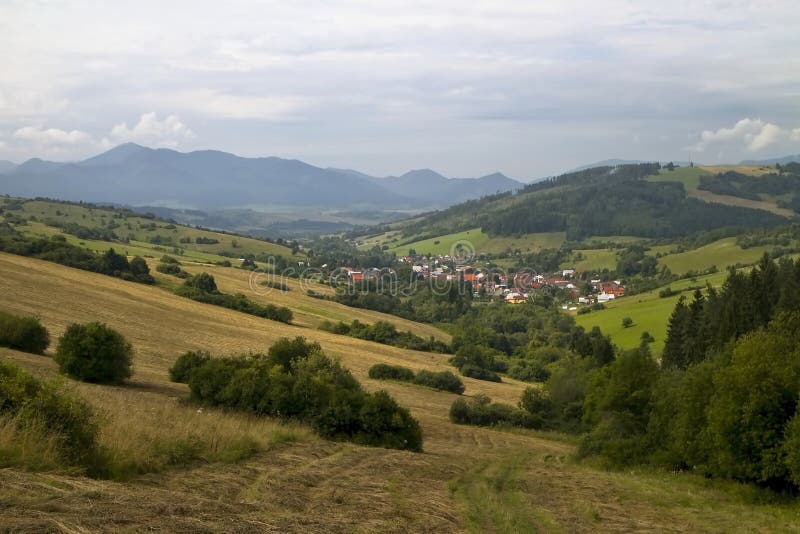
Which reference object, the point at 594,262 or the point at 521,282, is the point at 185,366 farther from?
the point at 594,262

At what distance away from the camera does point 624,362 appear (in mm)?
34625

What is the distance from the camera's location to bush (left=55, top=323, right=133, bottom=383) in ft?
109

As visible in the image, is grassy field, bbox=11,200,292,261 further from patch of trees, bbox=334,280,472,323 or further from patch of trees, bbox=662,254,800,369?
patch of trees, bbox=662,254,800,369

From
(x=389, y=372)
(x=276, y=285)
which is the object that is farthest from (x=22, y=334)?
(x=276, y=285)

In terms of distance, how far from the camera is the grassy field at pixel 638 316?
85.6m

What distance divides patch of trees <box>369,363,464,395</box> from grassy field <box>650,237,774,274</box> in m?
101

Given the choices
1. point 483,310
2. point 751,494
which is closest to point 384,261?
point 483,310

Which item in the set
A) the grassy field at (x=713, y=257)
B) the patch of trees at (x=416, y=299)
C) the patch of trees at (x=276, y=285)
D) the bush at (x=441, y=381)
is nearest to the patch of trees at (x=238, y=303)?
the patch of trees at (x=276, y=285)

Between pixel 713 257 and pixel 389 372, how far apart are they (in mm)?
117130

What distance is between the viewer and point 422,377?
56.4 meters

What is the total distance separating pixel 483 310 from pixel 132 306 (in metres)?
78.5

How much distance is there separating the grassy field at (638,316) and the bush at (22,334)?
61.8 m

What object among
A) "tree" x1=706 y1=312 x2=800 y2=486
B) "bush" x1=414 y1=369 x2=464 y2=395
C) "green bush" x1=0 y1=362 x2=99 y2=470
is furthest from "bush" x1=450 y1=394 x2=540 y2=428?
"green bush" x1=0 y1=362 x2=99 y2=470

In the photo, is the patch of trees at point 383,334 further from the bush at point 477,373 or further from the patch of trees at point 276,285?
the patch of trees at point 276,285
